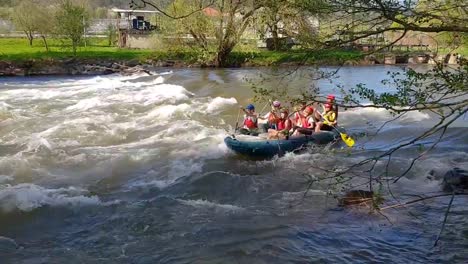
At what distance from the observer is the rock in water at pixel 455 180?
884cm

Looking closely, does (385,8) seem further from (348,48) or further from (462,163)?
(462,163)

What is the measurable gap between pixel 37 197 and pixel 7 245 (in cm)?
173

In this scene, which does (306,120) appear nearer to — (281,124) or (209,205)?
(281,124)

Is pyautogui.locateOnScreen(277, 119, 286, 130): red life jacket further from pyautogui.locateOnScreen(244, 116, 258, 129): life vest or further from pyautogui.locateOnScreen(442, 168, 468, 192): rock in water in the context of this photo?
pyautogui.locateOnScreen(442, 168, 468, 192): rock in water

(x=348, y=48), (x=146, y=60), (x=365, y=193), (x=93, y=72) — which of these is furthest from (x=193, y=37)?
(x=348, y=48)

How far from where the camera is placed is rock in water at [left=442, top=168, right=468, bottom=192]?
8836mm

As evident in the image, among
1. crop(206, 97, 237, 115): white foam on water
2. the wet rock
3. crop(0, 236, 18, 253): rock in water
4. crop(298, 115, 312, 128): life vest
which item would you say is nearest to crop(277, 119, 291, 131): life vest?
crop(298, 115, 312, 128): life vest

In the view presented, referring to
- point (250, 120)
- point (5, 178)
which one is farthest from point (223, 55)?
point (5, 178)

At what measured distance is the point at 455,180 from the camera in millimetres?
8992

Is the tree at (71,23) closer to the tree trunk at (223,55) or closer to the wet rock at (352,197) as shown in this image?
the tree trunk at (223,55)

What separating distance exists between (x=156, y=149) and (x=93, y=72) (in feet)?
62.7

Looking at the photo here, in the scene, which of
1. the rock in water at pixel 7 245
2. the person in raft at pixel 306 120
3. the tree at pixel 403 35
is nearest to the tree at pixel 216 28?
the person in raft at pixel 306 120

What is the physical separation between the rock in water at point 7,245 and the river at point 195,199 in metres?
0.12

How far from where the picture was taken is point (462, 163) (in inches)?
426
